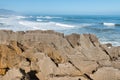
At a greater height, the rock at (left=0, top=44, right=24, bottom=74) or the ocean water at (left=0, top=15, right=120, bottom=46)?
the rock at (left=0, top=44, right=24, bottom=74)

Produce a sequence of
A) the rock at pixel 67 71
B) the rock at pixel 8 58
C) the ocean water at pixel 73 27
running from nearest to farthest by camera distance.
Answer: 1. the rock at pixel 67 71
2. the rock at pixel 8 58
3. the ocean water at pixel 73 27

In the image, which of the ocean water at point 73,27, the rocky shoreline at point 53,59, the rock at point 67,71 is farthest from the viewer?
the ocean water at point 73,27

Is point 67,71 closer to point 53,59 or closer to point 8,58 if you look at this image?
point 53,59

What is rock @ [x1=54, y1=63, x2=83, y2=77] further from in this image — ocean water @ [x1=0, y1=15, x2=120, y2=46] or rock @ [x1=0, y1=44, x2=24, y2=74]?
ocean water @ [x1=0, y1=15, x2=120, y2=46]

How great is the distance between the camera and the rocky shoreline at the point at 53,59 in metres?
6.14

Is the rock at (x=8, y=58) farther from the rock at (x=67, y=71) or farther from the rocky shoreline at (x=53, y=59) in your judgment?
the rock at (x=67, y=71)

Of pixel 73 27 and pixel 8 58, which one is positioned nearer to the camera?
pixel 8 58

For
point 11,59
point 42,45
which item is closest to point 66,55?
point 42,45

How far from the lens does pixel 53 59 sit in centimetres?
787

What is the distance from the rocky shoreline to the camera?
6.14m

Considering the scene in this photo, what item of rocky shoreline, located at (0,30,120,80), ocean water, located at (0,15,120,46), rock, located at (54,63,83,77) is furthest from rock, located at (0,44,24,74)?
ocean water, located at (0,15,120,46)

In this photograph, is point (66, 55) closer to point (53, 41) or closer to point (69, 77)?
point (53, 41)

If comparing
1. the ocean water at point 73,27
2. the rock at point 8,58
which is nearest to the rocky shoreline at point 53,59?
→ the rock at point 8,58

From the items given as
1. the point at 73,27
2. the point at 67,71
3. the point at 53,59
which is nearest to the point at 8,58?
the point at 53,59
